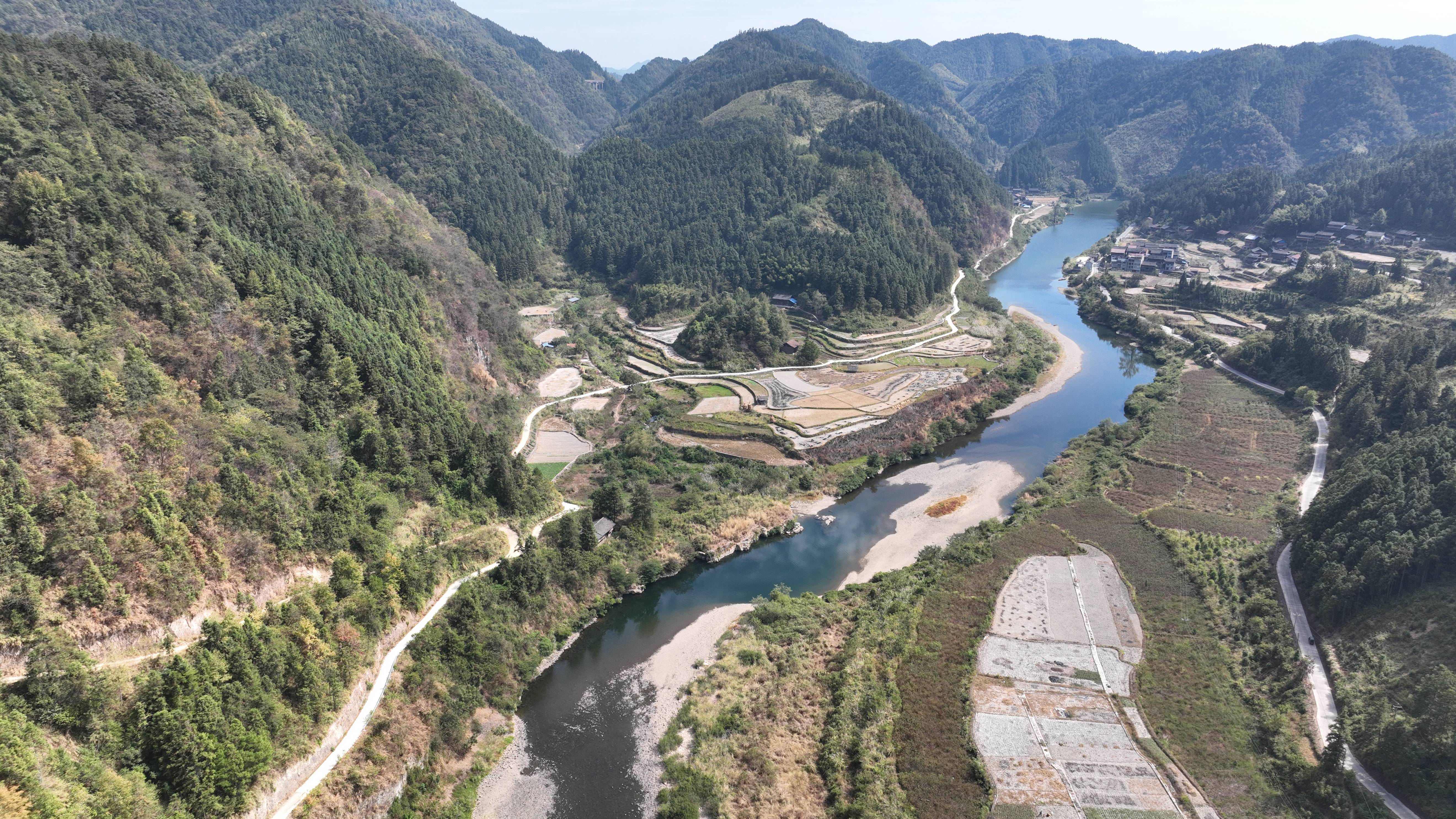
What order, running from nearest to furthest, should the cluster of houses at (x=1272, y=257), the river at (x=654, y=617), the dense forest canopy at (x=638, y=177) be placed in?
→ the river at (x=654, y=617) → the dense forest canopy at (x=638, y=177) → the cluster of houses at (x=1272, y=257)

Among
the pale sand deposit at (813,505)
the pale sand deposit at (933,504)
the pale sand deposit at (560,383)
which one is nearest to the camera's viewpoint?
the pale sand deposit at (933,504)

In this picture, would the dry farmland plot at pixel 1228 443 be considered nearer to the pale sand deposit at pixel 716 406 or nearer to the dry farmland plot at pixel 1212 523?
the dry farmland plot at pixel 1212 523

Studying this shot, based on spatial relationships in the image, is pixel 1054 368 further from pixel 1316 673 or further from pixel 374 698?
pixel 374 698

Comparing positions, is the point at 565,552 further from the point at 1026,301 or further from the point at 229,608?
the point at 1026,301

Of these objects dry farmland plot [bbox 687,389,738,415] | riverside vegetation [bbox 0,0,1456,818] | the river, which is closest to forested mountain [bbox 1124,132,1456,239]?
riverside vegetation [bbox 0,0,1456,818]

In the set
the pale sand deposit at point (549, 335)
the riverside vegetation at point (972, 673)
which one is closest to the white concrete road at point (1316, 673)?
the riverside vegetation at point (972, 673)

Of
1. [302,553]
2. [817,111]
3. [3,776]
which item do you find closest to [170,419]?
[302,553]
